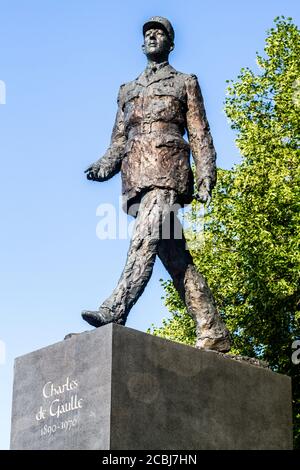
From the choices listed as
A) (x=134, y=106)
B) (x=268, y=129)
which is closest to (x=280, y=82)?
(x=268, y=129)

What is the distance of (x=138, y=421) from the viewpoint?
351 inches

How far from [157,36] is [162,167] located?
5.02ft

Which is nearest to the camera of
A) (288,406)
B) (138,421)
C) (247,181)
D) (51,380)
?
(138,421)

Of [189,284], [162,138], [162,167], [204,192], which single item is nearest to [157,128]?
[162,138]

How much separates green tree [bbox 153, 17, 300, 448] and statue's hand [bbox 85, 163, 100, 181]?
1268 cm

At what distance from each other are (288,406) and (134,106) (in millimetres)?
3563

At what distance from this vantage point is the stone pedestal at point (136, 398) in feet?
29.1

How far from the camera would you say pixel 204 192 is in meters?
10.8

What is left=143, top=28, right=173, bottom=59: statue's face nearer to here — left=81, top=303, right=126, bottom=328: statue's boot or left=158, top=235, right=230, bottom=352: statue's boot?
left=158, top=235, right=230, bottom=352: statue's boot

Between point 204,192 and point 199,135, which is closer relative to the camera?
point 204,192

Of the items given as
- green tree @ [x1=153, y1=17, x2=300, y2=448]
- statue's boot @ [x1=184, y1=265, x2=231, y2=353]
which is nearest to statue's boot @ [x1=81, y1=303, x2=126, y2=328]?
statue's boot @ [x1=184, y1=265, x2=231, y2=353]

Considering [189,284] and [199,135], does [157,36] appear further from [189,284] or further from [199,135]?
[189,284]

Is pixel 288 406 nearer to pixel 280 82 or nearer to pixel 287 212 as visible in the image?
pixel 287 212

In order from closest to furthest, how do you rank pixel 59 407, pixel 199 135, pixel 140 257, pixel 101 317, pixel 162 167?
pixel 59 407 → pixel 101 317 → pixel 140 257 → pixel 162 167 → pixel 199 135
